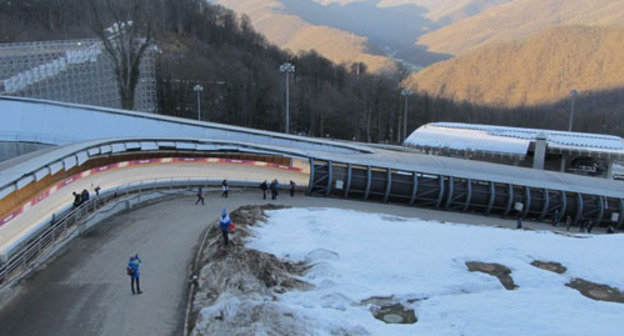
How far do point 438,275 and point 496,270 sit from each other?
6.20 feet

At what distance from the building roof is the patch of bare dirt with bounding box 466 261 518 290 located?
28.6m

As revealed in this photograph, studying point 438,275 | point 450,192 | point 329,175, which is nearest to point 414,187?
point 450,192

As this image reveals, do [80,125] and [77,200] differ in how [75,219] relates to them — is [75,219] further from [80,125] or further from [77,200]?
[80,125]

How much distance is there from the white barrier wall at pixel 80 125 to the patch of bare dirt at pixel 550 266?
17.3 meters

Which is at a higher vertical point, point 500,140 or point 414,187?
point 500,140

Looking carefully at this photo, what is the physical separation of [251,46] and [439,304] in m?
91.5

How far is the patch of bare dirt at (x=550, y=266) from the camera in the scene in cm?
1370

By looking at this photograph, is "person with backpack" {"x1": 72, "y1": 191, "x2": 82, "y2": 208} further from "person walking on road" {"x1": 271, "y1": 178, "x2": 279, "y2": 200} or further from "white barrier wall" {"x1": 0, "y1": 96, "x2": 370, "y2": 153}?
"white barrier wall" {"x1": 0, "y1": 96, "x2": 370, "y2": 153}

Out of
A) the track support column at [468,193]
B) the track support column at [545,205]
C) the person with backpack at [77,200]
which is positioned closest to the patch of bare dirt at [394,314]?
the person with backpack at [77,200]

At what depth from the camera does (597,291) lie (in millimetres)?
12422

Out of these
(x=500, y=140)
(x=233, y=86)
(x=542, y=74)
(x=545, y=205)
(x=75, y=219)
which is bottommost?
(x=545, y=205)

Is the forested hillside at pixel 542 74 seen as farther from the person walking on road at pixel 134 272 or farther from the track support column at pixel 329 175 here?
the person walking on road at pixel 134 272

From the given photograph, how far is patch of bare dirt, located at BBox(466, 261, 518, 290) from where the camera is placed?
41.1 feet

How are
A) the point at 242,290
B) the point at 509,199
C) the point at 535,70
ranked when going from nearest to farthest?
the point at 242,290 < the point at 509,199 < the point at 535,70
